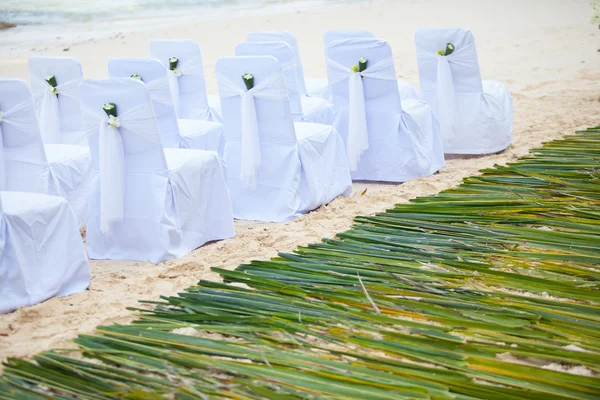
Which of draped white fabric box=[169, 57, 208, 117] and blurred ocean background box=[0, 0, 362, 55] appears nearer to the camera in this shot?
draped white fabric box=[169, 57, 208, 117]

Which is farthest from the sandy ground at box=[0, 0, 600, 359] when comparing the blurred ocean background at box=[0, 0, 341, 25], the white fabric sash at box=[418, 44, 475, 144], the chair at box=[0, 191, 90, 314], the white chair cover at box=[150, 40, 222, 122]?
the white chair cover at box=[150, 40, 222, 122]

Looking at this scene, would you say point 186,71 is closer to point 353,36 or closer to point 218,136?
point 218,136

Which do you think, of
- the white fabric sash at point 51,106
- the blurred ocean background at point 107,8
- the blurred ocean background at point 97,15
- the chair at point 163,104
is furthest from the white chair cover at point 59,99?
the blurred ocean background at point 107,8

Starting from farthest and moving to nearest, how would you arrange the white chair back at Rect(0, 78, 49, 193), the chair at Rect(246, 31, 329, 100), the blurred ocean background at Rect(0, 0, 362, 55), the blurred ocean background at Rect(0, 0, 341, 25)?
1. the blurred ocean background at Rect(0, 0, 341, 25)
2. the blurred ocean background at Rect(0, 0, 362, 55)
3. the chair at Rect(246, 31, 329, 100)
4. the white chair back at Rect(0, 78, 49, 193)

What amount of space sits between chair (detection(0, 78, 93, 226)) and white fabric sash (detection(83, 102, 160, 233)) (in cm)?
37

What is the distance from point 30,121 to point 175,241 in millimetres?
979

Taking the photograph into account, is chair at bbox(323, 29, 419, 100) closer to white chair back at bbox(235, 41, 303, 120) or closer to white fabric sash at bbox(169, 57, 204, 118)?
white chair back at bbox(235, 41, 303, 120)

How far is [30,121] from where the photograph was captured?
13.3 feet

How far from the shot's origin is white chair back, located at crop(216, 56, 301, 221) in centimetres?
468

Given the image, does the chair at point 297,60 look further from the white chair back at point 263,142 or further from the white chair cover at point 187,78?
the white chair back at point 263,142

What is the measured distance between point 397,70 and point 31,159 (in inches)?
276

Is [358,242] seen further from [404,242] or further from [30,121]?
[30,121]

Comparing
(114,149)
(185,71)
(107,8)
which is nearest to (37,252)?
(114,149)

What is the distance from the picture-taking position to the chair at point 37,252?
11.2 ft
